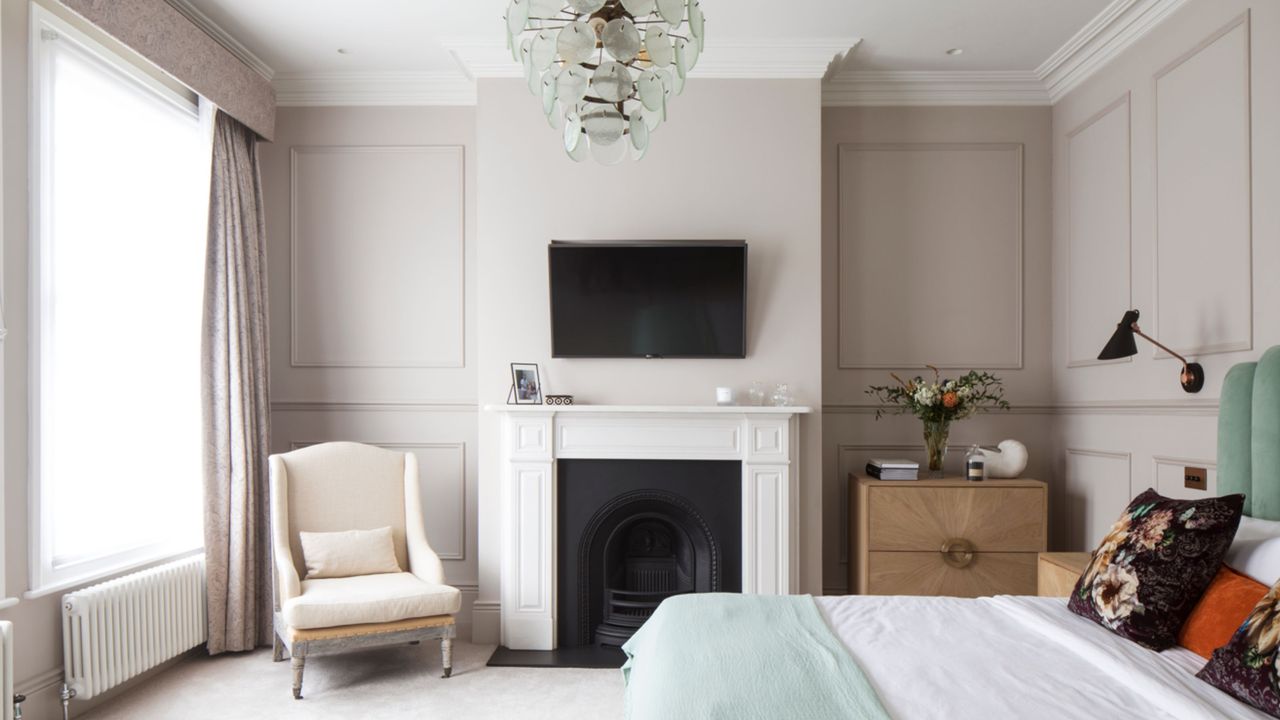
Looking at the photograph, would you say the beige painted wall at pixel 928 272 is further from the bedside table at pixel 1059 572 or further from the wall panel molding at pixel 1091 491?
the bedside table at pixel 1059 572

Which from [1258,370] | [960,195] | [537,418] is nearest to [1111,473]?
[1258,370]

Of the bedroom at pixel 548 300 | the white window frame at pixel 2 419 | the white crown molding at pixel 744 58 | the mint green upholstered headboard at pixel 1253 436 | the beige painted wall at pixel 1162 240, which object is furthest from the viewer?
the white crown molding at pixel 744 58

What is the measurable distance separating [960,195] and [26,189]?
4131mm

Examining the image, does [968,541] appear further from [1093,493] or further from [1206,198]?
[1206,198]

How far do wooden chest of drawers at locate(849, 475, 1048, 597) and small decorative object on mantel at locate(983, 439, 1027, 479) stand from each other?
16 centimetres

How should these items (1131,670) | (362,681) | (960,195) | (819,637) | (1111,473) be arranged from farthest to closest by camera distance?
1. (960,195)
2. (1111,473)
3. (362,681)
4. (819,637)
5. (1131,670)

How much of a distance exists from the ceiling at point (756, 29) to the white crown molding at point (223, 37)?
2cm

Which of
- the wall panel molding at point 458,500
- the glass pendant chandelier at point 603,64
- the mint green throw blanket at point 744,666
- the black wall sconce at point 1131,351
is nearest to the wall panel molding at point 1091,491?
the black wall sconce at point 1131,351

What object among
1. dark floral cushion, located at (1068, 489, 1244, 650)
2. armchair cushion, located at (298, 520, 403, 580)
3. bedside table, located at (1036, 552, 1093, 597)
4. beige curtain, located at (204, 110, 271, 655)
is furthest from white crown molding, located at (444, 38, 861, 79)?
dark floral cushion, located at (1068, 489, 1244, 650)

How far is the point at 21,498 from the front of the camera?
274cm

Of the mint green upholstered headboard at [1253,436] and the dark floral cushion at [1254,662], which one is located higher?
the mint green upholstered headboard at [1253,436]

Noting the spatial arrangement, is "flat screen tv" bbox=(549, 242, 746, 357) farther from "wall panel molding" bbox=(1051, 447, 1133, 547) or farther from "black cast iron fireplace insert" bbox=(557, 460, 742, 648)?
"wall panel molding" bbox=(1051, 447, 1133, 547)

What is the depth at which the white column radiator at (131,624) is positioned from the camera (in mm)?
2906

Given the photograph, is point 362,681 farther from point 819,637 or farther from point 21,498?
point 819,637
